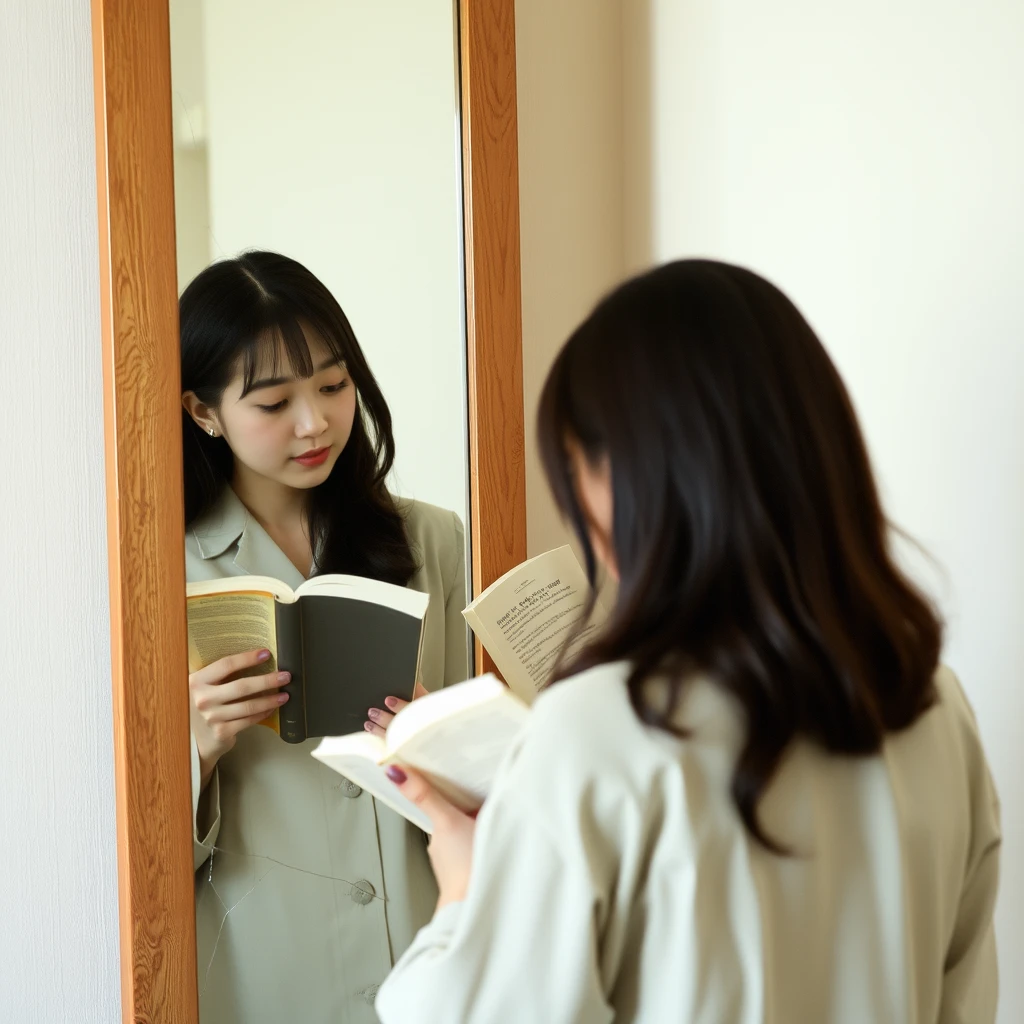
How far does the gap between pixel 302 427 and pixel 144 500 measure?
217 millimetres

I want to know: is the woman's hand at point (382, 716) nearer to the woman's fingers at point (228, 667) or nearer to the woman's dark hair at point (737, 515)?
the woman's fingers at point (228, 667)

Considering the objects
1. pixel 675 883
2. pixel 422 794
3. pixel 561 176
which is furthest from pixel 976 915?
pixel 561 176

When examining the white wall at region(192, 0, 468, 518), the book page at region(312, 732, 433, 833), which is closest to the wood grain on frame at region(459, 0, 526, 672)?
the white wall at region(192, 0, 468, 518)

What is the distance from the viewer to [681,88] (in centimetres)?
163

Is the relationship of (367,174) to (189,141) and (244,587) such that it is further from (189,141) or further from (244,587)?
(244,587)

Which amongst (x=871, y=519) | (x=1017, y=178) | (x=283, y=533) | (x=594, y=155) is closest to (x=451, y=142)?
(x=594, y=155)

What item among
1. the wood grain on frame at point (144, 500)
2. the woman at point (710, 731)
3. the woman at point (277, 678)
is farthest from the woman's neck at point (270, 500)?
the woman at point (710, 731)

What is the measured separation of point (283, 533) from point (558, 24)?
0.96m

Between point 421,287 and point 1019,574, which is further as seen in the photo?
point 421,287

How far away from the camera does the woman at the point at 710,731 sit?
67cm

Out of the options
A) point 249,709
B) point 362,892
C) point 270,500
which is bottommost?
point 362,892

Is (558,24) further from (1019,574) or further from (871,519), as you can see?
(871,519)

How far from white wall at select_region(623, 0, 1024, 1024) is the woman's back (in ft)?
1.91

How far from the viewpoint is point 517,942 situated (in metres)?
0.69
